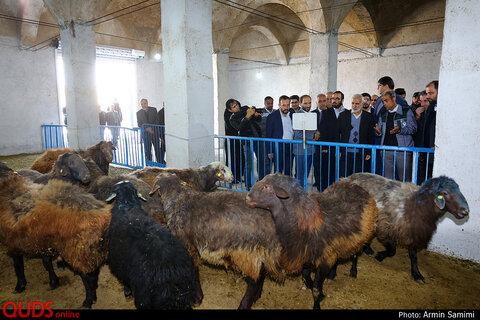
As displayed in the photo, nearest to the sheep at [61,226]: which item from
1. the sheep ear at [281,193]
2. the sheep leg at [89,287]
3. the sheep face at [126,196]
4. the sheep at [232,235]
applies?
the sheep leg at [89,287]

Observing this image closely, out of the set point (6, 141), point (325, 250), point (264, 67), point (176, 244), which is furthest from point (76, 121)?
point (264, 67)

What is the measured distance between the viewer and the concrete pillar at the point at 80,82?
30.6ft

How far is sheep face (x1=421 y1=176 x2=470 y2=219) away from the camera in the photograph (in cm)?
342

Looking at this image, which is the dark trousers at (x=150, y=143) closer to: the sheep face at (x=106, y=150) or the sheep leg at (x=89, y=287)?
the sheep face at (x=106, y=150)

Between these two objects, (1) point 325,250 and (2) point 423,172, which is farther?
(2) point 423,172

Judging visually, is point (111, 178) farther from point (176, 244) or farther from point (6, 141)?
point (6, 141)

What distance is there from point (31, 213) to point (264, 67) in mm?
19470

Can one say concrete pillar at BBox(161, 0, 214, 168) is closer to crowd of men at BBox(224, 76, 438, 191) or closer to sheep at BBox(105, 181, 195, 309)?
crowd of men at BBox(224, 76, 438, 191)

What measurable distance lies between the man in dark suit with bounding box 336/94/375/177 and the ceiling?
6076 mm

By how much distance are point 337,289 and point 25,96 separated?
49.1ft

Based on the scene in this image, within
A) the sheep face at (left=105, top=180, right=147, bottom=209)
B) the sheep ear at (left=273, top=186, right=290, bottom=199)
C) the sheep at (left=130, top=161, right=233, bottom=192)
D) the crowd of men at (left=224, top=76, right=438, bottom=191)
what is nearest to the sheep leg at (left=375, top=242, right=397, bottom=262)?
the crowd of men at (left=224, top=76, right=438, bottom=191)

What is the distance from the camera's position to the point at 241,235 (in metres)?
3.08

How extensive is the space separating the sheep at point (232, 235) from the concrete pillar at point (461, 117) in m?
2.81

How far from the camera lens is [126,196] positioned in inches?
135
